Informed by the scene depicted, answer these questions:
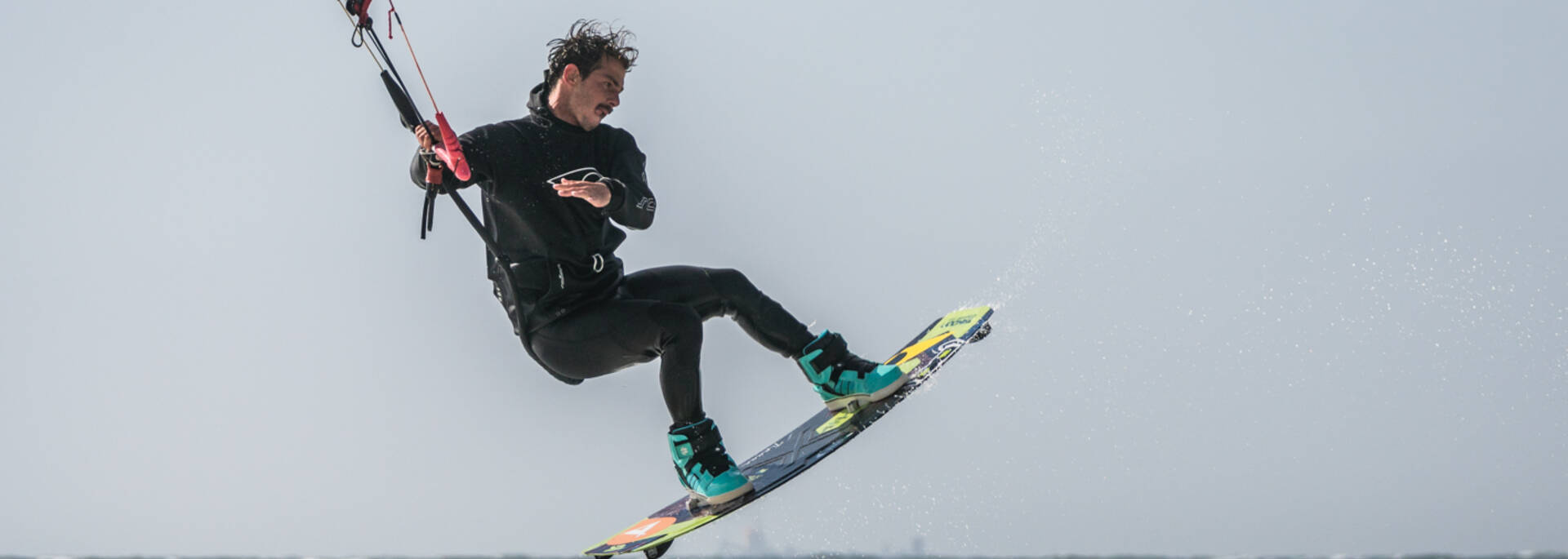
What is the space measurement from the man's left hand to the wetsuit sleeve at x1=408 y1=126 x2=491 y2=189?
371 millimetres

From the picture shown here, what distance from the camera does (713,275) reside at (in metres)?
6.13

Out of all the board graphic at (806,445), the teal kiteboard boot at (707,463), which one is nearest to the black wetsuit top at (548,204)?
the teal kiteboard boot at (707,463)

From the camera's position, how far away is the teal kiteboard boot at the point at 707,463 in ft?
18.8

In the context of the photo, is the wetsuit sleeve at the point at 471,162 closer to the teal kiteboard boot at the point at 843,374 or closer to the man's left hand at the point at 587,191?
the man's left hand at the point at 587,191

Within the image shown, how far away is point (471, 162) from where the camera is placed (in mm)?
5324

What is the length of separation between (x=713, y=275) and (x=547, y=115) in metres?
1.07

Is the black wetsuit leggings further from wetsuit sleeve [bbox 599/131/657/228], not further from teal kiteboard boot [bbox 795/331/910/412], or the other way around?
teal kiteboard boot [bbox 795/331/910/412]

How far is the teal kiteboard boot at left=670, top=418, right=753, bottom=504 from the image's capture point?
572 cm

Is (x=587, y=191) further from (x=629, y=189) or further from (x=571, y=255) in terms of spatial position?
(x=571, y=255)

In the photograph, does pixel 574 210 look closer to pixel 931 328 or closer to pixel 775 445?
pixel 775 445

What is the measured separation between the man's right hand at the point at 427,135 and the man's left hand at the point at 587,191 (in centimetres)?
50

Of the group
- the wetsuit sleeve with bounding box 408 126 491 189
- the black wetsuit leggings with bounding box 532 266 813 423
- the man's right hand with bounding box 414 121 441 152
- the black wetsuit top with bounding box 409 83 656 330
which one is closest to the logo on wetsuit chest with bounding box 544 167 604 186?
the black wetsuit top with bounding box 409 83 656 330

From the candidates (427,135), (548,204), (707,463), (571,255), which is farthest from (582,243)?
(707,463)

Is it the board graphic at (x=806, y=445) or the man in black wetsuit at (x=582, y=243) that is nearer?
the man in black wetsuit at (x=582, y=243)
